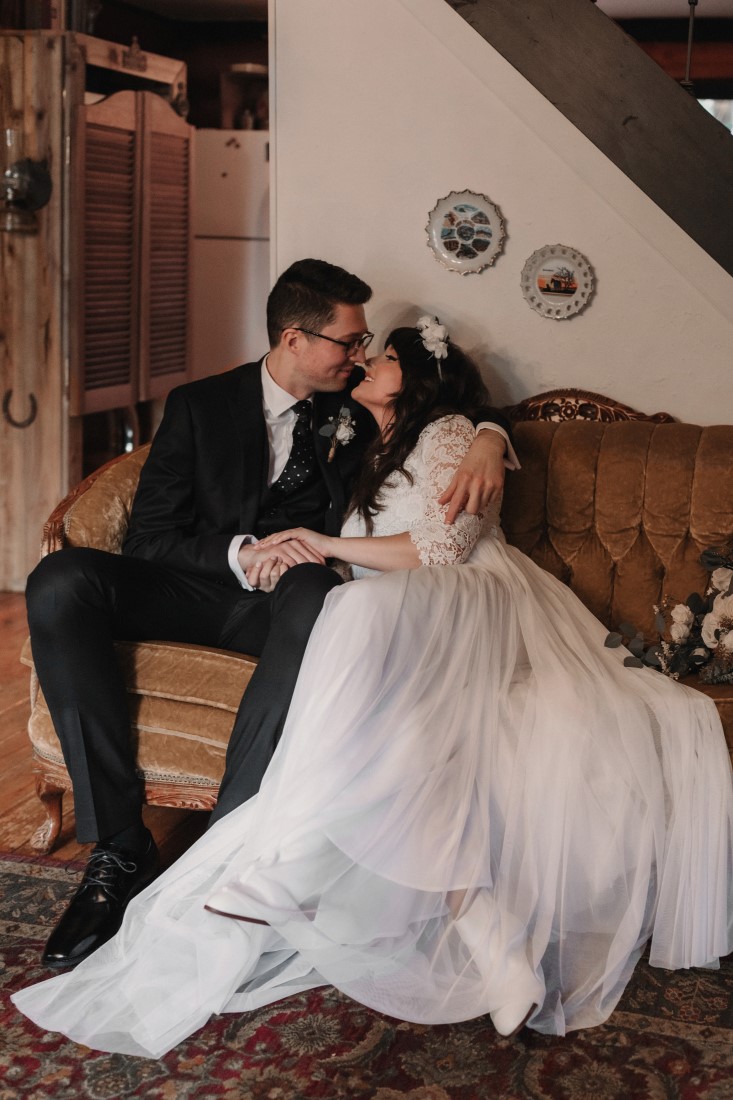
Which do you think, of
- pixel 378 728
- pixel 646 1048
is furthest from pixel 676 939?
pixel 378 728

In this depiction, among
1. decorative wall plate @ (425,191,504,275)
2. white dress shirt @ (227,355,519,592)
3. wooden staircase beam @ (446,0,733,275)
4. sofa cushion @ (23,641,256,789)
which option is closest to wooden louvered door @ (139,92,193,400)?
decorative wall plate @ (425,191,504,275)

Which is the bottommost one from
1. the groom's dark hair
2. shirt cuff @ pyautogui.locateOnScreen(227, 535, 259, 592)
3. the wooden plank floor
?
the wooden plank floor

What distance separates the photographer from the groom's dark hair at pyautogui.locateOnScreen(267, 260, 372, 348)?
269cm

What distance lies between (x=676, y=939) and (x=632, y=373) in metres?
1.53

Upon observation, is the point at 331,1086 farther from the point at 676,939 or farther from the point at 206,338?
the point at 206,338

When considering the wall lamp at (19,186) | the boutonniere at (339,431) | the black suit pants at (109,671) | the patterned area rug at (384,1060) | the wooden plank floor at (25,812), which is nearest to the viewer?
the patterned area rug at (384,1060)

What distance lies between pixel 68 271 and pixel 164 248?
3.20 feet

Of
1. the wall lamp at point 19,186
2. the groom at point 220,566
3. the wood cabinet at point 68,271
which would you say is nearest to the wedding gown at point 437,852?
the groom at point 220,566

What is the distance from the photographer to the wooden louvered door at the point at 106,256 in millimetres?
4566

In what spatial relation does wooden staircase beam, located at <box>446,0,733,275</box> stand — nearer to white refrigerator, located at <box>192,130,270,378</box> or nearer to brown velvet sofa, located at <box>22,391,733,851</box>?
brown velvet sofa, located at <box>22,391,733,851</box>

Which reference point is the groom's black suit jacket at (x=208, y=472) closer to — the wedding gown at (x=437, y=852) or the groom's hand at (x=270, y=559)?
the groom's hand at (x=270, y=559)

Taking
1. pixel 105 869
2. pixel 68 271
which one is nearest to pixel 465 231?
pixel 105 869

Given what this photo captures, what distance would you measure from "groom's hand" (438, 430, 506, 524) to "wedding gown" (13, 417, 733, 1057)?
0.63ft

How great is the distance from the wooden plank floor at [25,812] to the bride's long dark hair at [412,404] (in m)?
0.82
